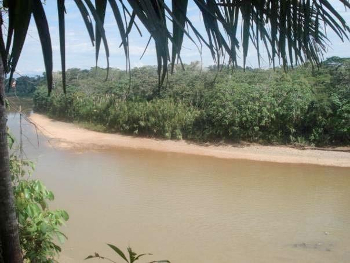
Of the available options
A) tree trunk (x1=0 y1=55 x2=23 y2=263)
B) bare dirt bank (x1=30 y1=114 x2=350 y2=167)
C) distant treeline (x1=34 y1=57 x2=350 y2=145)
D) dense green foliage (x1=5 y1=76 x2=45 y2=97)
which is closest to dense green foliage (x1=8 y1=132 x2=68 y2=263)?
dense green foliage (x1=5 y1=76 x2=45 y2=97)

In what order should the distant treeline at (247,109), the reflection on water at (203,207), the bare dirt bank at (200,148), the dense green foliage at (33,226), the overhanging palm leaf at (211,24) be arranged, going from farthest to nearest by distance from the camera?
the distant treeline at (247,109) < the bare dirt bank at (200,148) < the reflection on water at (203,207) < the dense green foliage at (33,226) < the overhanging palm leaf at (211,24)

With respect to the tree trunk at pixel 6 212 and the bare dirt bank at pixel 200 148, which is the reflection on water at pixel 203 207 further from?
the tree trunk at pixel 6 212

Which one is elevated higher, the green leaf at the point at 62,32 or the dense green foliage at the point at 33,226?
the green leaf at the point at 62,32

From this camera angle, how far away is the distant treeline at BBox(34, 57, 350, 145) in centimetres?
1073

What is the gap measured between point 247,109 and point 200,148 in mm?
1848

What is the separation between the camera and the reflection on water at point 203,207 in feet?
15.2

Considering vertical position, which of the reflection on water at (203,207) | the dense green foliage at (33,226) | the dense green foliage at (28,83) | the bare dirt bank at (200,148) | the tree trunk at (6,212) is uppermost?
the dense green foliage at (28,83)

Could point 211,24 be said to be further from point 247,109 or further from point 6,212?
point 247,109

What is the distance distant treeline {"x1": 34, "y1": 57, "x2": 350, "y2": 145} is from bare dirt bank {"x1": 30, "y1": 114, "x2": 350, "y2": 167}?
0.49 metres

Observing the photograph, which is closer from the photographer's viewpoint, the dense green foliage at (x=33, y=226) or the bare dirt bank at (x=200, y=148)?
the dense green foliage at (x=33, y=226)

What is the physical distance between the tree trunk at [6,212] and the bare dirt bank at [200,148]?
9.54m

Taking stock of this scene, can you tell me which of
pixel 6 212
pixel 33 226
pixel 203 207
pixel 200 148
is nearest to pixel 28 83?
pixel 6 212

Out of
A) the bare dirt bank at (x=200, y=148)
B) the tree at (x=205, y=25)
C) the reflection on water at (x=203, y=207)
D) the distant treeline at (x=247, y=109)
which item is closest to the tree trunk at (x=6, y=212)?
the tree at (x=205, y=25)

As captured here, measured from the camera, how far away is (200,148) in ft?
37.3
